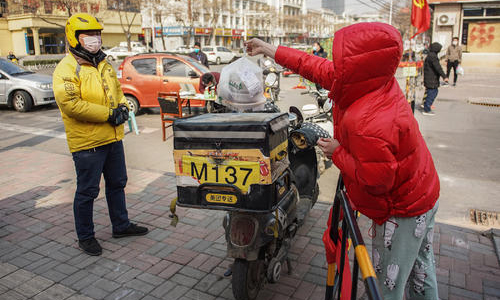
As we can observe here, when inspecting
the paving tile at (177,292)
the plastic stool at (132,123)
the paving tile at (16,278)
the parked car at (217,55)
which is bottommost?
the paving tile at (177,292)

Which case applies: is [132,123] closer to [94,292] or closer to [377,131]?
[94,292]

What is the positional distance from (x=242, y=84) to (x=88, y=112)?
4.55 feet

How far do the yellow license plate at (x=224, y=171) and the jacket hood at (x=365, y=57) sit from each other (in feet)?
2.45

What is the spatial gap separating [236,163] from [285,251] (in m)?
1.08

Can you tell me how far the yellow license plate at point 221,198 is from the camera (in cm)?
246

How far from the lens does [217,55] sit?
37000 millimetres

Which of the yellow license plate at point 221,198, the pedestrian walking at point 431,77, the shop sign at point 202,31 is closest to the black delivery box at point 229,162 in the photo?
the yellow license plate at point 221,198

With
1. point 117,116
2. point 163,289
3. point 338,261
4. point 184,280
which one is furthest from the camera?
point 117,116

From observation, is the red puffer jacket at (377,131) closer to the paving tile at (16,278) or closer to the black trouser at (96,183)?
the black trouser at (96,183)

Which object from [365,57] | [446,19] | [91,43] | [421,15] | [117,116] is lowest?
[117,116]

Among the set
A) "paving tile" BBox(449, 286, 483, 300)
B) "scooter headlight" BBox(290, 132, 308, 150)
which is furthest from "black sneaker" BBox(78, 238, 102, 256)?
"paving tile" BBox(449, 286, 483, 300)

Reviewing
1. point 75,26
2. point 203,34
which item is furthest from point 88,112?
point 203,34

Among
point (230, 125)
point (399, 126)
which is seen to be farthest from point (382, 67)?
point (230, 125)

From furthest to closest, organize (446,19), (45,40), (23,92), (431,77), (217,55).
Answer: (45,40)
(217,55)
(446,19)
(23,92)
(431,77)
